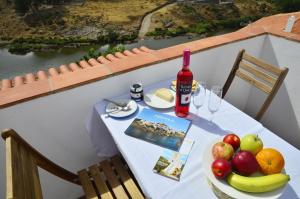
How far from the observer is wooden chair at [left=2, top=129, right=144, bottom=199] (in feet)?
2.42

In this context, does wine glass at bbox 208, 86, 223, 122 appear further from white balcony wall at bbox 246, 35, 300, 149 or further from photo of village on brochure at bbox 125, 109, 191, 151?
white balcony wall at bbox 246, 35, 300, 149

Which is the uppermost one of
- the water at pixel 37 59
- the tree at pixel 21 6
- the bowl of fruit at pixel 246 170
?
the bowl of fruit at pixel 246 170

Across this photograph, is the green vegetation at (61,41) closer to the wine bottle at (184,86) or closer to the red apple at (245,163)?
the wine bottle at (184,86)

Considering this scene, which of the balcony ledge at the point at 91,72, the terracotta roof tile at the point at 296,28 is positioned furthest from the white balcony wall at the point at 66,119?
the terracotta roof tile at the point at 296,28

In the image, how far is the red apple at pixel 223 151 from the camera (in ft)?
2.52

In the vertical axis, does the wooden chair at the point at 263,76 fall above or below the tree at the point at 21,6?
above

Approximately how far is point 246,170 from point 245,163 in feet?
0.08

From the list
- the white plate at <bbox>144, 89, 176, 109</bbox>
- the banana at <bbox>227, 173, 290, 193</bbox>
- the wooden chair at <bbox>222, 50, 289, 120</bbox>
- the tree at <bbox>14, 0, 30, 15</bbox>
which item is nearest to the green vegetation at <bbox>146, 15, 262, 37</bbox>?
the tree at <bbox>14, 0, 30, 15</bbox>

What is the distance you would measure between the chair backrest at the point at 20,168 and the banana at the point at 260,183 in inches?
25.6

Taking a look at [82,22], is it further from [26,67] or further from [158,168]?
[158,168]

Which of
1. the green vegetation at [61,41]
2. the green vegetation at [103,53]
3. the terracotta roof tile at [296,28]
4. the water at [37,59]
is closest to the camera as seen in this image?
the terracotta roof tile at [296,28]

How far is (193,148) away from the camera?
0.91 metres

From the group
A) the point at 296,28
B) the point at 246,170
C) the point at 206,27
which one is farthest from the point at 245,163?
the point at 206,27

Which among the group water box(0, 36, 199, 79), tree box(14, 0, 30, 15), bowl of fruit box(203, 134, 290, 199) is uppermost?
bowl of fruit box(203, 134, 290, 199)
